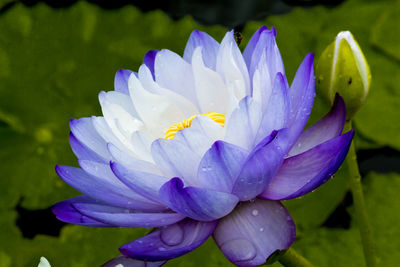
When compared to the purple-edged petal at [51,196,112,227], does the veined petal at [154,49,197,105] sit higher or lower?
higher

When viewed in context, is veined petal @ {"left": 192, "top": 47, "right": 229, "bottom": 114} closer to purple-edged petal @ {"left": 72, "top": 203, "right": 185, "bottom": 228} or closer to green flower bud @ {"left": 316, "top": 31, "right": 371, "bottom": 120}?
green flower bud @ {"left": 316, "top": 31, "right": 371, "bottom": 120}

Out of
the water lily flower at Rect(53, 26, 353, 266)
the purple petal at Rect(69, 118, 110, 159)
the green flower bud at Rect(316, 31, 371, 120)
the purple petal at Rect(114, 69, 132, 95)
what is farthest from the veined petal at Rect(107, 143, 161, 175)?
the green flower bud at Rect(316, 31, 371, 120)

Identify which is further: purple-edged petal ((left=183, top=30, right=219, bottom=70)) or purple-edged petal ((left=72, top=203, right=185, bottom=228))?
purple-edged petal ((left=183, top=30, right=219, bottom=70))

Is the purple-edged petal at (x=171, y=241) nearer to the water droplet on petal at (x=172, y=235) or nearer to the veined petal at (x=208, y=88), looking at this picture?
the water droplet on petal at (x=172, y=235)

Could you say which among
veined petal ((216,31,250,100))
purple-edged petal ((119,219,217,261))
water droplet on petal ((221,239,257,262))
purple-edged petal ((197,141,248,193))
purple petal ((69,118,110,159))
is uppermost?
veined petal ((216,31,250,100))

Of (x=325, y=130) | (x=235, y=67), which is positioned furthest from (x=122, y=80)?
(x=325, y=130)

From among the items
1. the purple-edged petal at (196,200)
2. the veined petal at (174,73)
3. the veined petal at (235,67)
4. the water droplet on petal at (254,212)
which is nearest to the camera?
the purple-edged petal at (196,200)

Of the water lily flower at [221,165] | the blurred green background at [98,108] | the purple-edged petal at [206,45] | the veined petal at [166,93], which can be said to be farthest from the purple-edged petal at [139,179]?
the blurred green background at [98,108]
